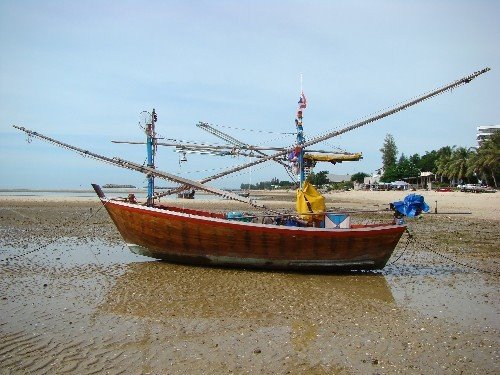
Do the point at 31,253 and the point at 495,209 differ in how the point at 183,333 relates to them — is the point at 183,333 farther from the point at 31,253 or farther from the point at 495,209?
the point at 495,209

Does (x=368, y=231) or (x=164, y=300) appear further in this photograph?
(x=368, y=231)

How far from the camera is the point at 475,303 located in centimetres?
929

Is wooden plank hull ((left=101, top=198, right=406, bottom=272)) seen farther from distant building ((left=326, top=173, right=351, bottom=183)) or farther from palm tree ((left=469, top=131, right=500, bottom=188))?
distant building ((left=326, top=173, right=351, bottom=183))

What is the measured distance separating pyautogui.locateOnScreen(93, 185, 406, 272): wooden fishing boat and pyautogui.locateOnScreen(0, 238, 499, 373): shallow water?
37cm

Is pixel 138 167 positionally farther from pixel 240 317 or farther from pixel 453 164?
pixel 453 164

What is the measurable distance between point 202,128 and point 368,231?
7.26 meters

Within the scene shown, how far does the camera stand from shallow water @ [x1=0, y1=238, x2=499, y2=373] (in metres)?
6.15

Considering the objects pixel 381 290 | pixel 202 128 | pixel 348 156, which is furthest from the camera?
pixel 202 128

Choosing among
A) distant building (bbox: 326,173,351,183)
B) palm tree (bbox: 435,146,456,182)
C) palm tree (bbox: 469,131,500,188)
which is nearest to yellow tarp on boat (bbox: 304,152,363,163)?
palm tree (bbox: 469,131,500,188)

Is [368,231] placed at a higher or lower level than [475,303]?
higher

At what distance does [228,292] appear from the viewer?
9.86 meters

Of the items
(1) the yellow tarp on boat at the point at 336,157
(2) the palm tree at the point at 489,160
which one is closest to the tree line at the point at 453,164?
(2) the palm tree at the point at 489,160

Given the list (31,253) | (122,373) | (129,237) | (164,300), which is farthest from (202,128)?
(122,373)

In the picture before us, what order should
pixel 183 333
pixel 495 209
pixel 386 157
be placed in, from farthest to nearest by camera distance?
pixel 386 157, pixel 495 209, pixel 183 333
